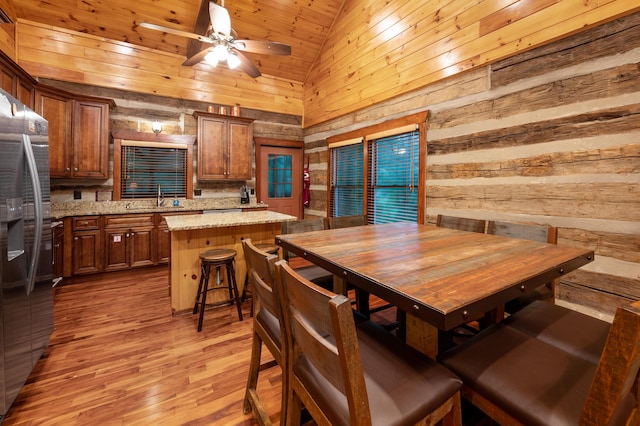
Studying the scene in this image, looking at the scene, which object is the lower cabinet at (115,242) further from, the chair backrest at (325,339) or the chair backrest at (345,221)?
the chair backrest at (325,339)

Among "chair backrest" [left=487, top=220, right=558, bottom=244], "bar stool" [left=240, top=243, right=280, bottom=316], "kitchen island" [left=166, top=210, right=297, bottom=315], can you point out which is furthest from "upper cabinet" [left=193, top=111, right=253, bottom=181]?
"chair backrest" [left=487, top=220, right=558, bottom=244]

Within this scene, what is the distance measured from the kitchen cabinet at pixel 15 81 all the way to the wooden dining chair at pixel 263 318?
140 inches

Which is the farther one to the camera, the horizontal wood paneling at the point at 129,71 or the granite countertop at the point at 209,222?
the horizontal wood paneling at the point at 129,71

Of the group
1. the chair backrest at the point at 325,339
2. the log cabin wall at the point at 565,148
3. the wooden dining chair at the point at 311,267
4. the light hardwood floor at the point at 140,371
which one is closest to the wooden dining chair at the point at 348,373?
the chair backrest at the point at 325,339

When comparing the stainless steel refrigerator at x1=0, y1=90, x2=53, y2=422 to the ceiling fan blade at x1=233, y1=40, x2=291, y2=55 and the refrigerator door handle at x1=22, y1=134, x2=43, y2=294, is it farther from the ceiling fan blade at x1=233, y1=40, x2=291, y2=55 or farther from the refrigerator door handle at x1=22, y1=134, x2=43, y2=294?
the ceiling fan blade at x1=233, y1=40, x2=291, y2=55

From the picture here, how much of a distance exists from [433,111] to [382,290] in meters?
3.17

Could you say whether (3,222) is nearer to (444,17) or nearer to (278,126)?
(444,17)

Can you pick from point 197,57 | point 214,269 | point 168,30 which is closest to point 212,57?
point 197,57

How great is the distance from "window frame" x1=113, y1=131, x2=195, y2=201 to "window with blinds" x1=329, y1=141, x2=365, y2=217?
257 cm

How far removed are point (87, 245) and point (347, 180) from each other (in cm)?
406

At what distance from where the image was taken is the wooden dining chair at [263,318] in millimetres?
1206

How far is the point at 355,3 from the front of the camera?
4668 millimetres

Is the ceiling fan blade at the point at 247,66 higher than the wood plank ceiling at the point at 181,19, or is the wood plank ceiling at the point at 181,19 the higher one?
the wood plank ceiling at the point at 181,19

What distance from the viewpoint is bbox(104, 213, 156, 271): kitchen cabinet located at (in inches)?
163
